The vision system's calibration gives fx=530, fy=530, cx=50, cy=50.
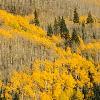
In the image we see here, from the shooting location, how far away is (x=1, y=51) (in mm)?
142625

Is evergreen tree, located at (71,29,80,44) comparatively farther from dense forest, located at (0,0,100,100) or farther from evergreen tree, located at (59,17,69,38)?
evergreen tree, located at (59,17,69,38)

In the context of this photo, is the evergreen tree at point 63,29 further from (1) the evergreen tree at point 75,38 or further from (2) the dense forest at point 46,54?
(1) the evergreen tree at point 75,38

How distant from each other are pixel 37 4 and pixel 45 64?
4860 cm

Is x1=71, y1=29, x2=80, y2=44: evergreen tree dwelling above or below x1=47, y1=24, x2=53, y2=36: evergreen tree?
below

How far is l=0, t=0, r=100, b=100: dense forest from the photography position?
454 ft

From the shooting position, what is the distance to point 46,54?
5950 inches

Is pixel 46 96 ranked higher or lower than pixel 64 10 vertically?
lower

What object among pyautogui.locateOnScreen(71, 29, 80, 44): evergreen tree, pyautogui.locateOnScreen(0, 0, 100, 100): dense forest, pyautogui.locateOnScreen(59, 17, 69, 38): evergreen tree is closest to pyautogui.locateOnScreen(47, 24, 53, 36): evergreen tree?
pyautogui.locateOnScreen(0, 0, 100, 100): dense forest

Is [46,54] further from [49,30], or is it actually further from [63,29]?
[63,29]

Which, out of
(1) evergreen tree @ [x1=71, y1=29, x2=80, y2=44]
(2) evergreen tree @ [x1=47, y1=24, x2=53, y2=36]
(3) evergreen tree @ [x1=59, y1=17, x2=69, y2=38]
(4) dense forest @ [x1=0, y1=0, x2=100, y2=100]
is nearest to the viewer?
(4) dense forest @ [x1=0, y1=0, x2=100, y2=100]

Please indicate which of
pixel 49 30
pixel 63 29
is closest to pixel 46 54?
pixel 49 30

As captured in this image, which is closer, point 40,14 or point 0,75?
point 0,75

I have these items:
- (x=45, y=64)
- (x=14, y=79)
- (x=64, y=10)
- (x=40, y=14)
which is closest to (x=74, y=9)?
(x=64, y=10)

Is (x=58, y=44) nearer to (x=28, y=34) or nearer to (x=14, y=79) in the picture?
(x=28, y=34)
